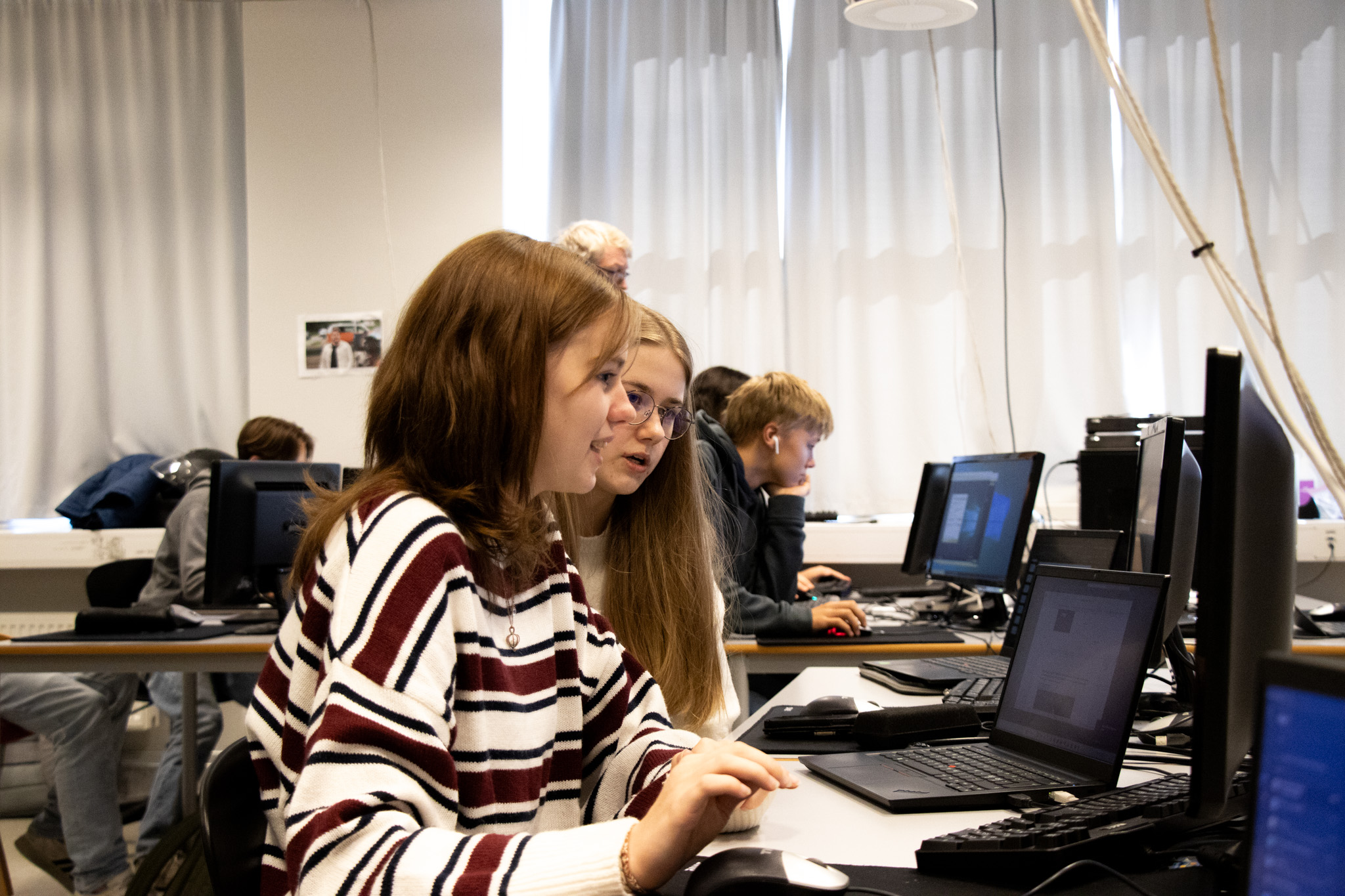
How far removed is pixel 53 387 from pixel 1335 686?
16.7 ft

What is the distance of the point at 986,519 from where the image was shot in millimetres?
2936

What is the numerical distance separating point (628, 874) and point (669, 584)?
0.84 metres

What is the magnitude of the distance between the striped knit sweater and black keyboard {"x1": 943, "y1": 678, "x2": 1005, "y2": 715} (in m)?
0.60

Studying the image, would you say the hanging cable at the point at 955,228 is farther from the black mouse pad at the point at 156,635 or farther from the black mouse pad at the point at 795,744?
the black mouse pad at the point at 795,744

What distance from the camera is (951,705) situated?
1.39m

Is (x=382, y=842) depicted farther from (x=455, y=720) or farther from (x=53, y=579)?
(x=53, y=579)

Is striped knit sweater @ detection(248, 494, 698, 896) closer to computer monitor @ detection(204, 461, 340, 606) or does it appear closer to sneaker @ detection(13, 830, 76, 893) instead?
computer monitor @ detection(204, 461, 340, 606)

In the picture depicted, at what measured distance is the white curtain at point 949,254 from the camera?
13.9 feet

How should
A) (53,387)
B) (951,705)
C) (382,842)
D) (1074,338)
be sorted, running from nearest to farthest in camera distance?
1. (382,842)
2. (951,705)
3. (1074,338)
4. (53,387)

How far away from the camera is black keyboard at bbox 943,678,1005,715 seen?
5.15 feet

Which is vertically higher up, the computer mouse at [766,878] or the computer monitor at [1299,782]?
the computer monitor at [1299,782]

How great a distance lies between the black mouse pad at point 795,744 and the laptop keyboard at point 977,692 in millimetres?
208

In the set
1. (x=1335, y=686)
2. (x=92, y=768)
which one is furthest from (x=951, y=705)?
(x=92, y=768)

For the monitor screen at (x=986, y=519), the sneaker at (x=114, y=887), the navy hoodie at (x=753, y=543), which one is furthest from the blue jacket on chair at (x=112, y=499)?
the monitor screen at (x=986, y=519)
